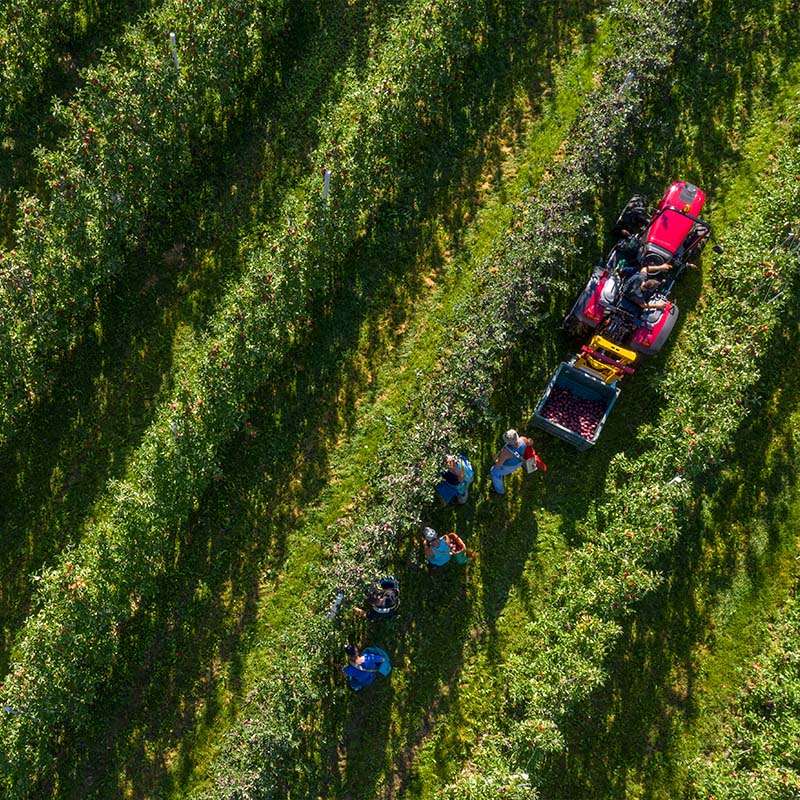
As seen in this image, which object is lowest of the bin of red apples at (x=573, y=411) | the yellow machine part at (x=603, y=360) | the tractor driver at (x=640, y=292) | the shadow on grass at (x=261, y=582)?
the shadow on grass at (x=261, y=582)

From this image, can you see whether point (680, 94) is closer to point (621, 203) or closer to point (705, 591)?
point (621, 203)

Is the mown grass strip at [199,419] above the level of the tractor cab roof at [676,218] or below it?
below

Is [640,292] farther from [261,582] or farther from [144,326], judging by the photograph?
[144,326]

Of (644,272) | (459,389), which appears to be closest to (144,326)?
(459,389)

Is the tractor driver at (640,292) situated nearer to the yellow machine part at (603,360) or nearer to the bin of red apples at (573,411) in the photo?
the yellow machine part at (603,360)

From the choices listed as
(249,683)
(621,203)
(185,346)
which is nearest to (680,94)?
(621,203)

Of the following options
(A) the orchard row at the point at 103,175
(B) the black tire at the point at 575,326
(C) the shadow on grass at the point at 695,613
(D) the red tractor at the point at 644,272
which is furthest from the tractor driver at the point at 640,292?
(A) the orchard row at the point at 103,175

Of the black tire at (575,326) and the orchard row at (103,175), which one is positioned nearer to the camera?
the orchard row at (103,175)

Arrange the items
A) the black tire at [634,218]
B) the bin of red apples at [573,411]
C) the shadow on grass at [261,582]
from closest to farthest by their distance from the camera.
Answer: the shadow on grass at [261,582] < the bin of red apples at [573,411] < the black tire at [634,218]
